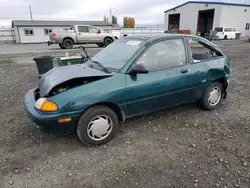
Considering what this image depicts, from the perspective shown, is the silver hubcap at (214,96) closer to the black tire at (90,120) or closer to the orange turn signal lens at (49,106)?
the black tire at (90,120)

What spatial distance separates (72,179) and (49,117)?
828mm

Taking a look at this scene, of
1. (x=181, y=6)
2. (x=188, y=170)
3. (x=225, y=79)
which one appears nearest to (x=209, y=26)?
(x=181, y=6)

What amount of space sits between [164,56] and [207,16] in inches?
1573

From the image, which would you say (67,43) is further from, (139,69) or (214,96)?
(139,69)

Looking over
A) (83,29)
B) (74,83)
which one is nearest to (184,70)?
(74,83)

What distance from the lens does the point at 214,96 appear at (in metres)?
4.09

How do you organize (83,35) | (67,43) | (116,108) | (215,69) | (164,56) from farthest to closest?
(83,35), (67,43), (215,69), (164,56), (116,108)

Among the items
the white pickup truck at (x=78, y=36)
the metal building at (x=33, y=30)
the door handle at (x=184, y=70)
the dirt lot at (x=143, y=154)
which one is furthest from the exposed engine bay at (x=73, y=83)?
the metal building at (x=33, y=30)

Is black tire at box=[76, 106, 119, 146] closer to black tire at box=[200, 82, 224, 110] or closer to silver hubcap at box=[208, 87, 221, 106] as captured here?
black tire at box=[200, 82, 224, 110]

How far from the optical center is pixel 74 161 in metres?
2.66

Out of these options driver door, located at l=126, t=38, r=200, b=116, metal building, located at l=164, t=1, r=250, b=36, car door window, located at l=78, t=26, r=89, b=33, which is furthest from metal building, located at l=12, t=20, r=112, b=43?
driver door, located at l=126, t=38, r=200, b=116

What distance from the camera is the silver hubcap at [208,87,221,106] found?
4.03 metres

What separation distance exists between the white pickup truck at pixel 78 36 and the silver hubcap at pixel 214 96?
1328cm

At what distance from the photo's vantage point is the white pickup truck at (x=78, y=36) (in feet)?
48.8
